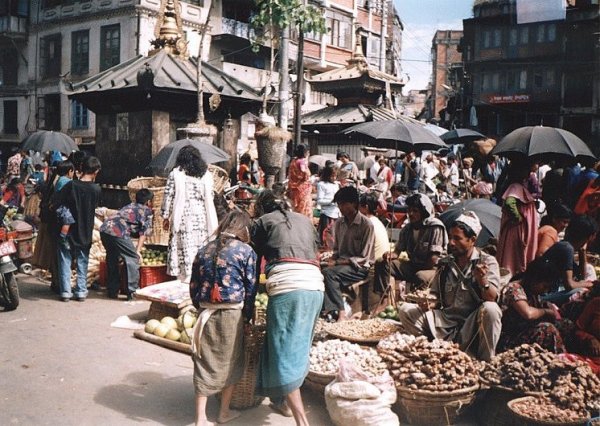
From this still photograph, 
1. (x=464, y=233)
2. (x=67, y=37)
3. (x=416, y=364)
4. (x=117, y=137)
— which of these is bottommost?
(x=416, y=364)

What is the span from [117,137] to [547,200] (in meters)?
9.00

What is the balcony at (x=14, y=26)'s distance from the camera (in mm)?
35875

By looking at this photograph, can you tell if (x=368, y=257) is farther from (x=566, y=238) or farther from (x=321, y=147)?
(x=321, y=147)

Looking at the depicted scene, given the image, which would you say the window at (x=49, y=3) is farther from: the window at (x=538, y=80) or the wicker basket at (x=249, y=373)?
the wicker basket at (x=249, y=373)

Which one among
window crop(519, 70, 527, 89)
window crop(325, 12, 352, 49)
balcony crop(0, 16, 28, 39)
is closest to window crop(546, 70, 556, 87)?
window crop(519, 70, 527, 89)

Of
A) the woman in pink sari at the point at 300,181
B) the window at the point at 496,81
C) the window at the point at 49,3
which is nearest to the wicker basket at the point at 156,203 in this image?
the woman in pink sari at the point at 300,181

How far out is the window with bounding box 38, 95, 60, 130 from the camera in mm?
35281

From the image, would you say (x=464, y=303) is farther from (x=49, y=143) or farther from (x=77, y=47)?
(x=77, y=47)

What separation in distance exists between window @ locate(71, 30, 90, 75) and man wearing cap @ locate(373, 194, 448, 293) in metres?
30.0

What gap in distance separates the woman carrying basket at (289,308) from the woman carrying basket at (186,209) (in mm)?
3146

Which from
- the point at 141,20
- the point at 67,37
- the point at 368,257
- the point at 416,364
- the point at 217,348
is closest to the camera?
the point at 217,348

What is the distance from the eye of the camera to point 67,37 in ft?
113

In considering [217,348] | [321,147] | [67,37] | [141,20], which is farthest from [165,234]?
[67,37]

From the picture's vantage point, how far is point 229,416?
504 cm
